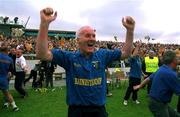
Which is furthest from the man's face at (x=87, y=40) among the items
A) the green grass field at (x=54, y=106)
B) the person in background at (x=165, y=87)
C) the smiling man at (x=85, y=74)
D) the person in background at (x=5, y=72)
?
the person in background at (x=5, y=72)

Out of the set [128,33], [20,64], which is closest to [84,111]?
[128,33]

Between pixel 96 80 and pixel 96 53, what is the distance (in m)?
0.45

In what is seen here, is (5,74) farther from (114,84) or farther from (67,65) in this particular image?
(114,84)

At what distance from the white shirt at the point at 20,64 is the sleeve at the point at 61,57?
9637 mm

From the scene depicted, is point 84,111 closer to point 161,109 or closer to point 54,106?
point 161,109

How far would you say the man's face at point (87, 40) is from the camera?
5.60 m

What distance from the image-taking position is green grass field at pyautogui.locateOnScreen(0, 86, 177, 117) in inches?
491

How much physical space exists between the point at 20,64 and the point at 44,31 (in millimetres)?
10355

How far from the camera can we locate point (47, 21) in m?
4.98

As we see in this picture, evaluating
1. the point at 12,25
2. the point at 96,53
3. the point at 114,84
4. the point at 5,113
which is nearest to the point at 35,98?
the point at 5,113

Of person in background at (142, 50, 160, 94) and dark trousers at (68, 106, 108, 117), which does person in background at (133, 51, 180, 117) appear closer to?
dark trousers at (68, 106, 108, 117)

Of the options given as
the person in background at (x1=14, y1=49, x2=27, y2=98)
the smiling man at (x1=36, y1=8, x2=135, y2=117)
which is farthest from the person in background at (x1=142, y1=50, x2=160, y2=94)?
the smiling man at (x1=36, y1=8, x2=135, y2=117)

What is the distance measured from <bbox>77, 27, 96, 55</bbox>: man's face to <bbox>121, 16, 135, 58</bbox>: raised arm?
45cm

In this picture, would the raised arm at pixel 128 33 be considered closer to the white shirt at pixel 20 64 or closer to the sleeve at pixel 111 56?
the sleeve at pixel 111 56
